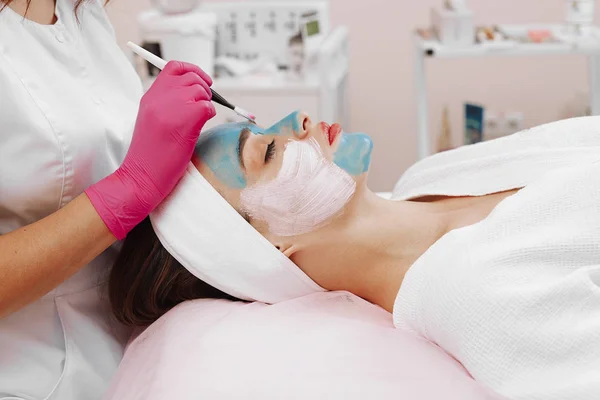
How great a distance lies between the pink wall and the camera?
3332mm

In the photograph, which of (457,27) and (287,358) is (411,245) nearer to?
(287,358)

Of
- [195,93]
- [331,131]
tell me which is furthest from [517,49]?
[195,93]

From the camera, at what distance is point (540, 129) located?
4.79 ft

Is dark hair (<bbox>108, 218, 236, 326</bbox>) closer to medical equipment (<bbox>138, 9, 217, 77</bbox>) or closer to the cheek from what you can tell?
the cheek

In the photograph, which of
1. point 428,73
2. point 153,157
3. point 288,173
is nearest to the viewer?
point 153,157

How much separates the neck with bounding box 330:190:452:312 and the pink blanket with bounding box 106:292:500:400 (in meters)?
0.05

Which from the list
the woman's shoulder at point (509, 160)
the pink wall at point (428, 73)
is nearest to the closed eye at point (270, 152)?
the woman's shoulder at point (509, 160)

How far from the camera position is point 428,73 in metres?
3.41

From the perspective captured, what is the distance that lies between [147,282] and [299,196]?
0.30 metres

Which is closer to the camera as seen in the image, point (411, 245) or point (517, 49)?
point (411, 245)

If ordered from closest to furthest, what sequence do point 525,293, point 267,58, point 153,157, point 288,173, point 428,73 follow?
point 525,293 → point 153,157 → point 288,173 → point 267,58 → point 428,73

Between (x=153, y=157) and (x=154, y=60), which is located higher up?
(x=154, y=60)

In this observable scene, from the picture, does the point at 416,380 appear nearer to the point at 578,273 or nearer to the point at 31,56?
the point at 578,273

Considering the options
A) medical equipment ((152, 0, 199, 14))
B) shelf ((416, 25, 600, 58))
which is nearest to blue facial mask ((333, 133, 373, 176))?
shelf ((416, 25, 600, 58))
